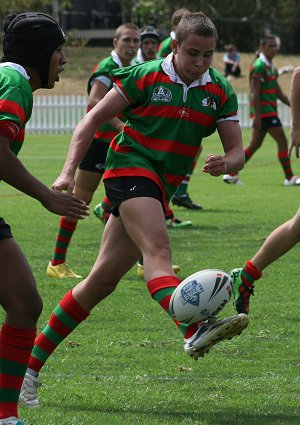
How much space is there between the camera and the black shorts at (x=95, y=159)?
397 inches

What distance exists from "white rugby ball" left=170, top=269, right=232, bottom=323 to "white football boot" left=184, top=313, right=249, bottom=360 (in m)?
0.06

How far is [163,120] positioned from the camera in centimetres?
612

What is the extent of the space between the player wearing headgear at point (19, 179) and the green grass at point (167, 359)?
1.30 ft

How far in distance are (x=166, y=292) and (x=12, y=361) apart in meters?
0.80

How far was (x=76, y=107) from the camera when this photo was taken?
115 ft

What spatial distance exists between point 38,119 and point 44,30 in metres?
29.5

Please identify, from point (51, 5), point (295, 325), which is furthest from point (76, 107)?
point (295, 325)

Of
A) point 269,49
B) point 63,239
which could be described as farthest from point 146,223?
point 269,49

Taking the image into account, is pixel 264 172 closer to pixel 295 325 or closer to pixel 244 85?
pixel 295 325

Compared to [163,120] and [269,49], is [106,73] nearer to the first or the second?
[163,120]

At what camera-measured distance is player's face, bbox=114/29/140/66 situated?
10297 millimetres

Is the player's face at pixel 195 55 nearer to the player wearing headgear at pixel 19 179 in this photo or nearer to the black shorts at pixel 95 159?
the player wearing headgear at pixel 19 179

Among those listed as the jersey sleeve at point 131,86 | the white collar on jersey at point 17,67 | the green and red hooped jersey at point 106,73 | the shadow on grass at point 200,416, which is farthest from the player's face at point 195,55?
the green and red hooped jersey at point 106,73

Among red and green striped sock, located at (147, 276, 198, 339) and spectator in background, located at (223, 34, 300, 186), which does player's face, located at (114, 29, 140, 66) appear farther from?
spectator in background, located at (223, 34, 300, 186)
